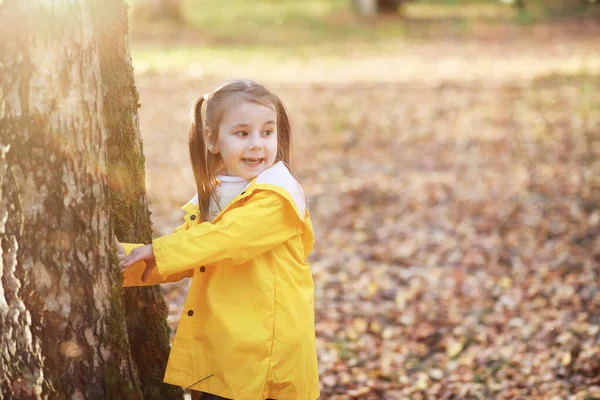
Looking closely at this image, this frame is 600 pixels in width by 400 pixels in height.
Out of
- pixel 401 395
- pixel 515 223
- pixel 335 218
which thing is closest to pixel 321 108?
pixel 335 218

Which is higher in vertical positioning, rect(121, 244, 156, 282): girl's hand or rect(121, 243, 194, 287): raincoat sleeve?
rect(121, 244, 156, 282): girl's hand

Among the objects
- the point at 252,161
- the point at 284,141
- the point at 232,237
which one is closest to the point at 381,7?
the point at 284,141

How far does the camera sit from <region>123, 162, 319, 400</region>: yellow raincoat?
2.81 meters

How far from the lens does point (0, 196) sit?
8.32 feet

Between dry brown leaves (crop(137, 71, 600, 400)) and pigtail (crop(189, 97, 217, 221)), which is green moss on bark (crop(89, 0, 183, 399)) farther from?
dry brown leaves (crop(137, 71, 600, 400))

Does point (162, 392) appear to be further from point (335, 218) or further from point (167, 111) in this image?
point (167, 111)

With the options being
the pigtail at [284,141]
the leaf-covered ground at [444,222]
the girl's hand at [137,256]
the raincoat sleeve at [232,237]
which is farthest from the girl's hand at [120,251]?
the leaf-covered ground at [444,222]

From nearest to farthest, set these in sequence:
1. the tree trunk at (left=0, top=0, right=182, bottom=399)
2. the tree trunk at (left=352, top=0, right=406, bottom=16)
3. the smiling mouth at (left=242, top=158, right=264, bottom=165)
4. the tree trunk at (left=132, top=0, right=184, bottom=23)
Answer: the tree trunk at (left=0, top=0, right=182, bottom=399), the smiling mouth at (left=242, top=158, right=264, bottom=165), the tree trunk at (left=132, top=0, right=184, bottom=23), the tree trunk at (left=352, top=0, right=406, bottom=16)

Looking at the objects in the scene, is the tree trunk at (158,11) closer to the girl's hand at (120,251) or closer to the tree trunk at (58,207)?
the tree trunk at (58,207)

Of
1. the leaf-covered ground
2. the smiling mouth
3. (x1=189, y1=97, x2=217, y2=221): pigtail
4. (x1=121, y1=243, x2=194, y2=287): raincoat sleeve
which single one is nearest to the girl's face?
the smiling mouth

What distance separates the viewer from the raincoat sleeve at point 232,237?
2730 mm

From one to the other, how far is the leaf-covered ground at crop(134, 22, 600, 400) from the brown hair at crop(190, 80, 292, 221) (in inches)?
85.0

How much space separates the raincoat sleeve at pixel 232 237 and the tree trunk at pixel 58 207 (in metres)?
0.23

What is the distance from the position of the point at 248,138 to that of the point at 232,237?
1.40ft
